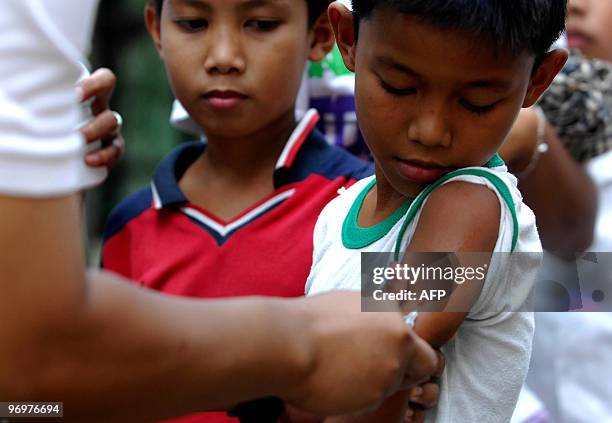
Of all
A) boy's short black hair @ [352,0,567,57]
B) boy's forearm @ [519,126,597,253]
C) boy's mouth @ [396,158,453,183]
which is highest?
boy's short black hair @ [352,0,567,57]

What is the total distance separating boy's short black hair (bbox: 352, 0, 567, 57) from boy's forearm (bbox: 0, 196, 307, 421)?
0.51 m

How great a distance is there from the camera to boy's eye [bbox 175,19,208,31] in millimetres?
2213

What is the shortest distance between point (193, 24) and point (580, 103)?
3.40 feet

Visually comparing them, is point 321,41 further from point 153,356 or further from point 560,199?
point 153,356

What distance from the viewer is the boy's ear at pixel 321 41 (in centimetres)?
233

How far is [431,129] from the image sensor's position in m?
1.51

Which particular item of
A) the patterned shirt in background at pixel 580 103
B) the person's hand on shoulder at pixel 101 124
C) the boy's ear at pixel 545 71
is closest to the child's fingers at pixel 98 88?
the person's hand on shoulder at pixel 101 124

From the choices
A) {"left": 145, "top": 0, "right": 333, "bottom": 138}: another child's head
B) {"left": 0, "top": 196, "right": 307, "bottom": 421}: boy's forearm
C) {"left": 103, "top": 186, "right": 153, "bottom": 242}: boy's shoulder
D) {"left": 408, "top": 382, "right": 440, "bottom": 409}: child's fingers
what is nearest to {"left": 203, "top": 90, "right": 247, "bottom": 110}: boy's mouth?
{"left": 145, "top": 0, "right": 333, "bottom": 138}: another child's head

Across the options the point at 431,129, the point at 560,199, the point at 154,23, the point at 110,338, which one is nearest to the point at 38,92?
the point at 110,338

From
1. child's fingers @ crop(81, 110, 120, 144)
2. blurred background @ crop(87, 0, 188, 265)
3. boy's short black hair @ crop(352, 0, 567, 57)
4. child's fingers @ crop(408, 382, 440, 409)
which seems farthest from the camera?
blurred background @ crop(87, 0, 188, 265)

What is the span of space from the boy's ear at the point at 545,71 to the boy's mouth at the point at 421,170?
222mm

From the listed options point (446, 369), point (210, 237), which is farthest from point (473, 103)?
point (210, 237)

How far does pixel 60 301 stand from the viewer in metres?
1.12

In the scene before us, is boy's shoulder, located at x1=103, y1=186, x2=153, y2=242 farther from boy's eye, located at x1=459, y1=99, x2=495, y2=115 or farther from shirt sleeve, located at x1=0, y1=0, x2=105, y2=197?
shirt sleeve, located at x1=0, y1=0, x2=105, y2=197
